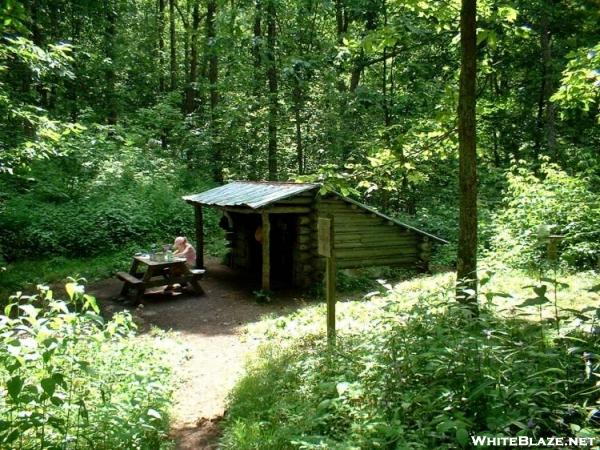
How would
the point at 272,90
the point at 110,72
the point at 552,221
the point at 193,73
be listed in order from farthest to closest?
the point at 193,73
the point at 110,72
the point at 272,90
the point at 552,221

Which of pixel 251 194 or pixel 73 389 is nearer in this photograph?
pixel 73 389

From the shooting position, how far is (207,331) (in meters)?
9.03

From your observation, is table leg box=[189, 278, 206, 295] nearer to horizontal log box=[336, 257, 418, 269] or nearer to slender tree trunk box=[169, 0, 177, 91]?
horizontal log box=[336, 257, 418, 269]

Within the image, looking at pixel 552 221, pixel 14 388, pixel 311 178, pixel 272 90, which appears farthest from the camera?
pixel 272 90

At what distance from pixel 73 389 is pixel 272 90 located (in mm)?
16998

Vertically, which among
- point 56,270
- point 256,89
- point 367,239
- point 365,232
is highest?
point 256,89

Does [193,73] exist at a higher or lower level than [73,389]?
higher

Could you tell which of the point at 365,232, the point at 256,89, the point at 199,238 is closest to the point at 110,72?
the point at 256,89

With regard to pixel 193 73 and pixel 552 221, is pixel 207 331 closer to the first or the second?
pixel 552 221

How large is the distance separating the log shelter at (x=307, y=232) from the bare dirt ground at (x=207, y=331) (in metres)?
0.94

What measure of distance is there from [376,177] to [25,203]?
1421 centimetres

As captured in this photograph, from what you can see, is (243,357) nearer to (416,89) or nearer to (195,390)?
(195,390)

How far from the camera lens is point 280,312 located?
10.1 meters

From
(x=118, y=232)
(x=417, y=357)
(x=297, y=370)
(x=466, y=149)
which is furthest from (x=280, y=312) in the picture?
(x=118, y=232)
